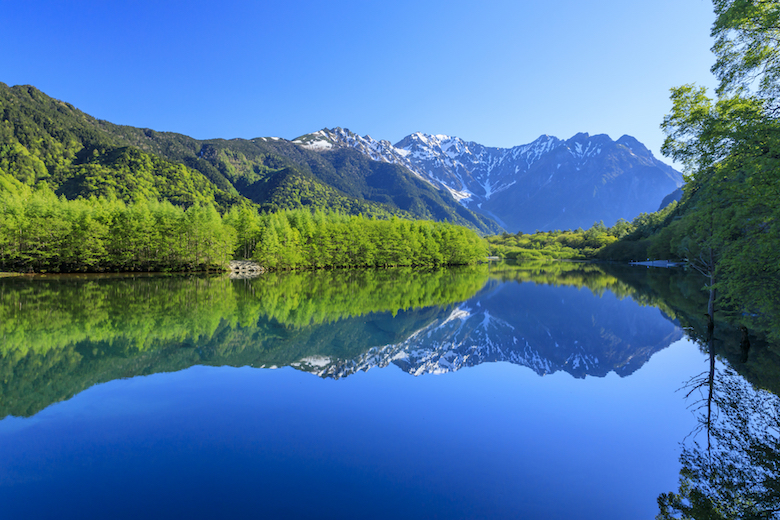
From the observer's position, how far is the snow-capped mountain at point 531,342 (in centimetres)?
1174

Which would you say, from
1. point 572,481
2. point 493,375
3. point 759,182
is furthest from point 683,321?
point 572,481

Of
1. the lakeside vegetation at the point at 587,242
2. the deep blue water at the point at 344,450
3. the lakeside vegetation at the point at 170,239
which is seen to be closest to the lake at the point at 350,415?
the deep blue water at the point at 344,450

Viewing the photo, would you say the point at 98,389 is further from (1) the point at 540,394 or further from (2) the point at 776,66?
(2) the point at 776,66

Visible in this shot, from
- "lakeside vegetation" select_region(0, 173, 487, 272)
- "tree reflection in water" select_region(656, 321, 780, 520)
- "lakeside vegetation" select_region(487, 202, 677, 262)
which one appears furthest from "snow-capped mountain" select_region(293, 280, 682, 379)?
"lakeside vegetation" select_region(487, 202, 677, 262)

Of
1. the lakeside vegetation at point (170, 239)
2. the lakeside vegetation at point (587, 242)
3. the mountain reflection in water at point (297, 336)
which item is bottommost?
the mountain reflection in water at point (297, 336)

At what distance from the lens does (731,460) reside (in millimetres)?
6102

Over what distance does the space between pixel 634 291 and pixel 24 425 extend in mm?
36613

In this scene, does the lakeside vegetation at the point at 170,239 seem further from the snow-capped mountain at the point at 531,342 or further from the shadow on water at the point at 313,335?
the snow-capped mountain at the point at 531,342

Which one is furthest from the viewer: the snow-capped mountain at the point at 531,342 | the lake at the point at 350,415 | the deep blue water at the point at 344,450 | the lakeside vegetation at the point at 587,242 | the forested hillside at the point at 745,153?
the lakeside vegetation at the point at 587,242

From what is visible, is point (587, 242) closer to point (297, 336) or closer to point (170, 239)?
point (170, 239)

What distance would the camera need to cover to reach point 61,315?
17969 millimetres

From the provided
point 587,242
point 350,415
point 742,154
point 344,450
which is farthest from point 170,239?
point 587,242

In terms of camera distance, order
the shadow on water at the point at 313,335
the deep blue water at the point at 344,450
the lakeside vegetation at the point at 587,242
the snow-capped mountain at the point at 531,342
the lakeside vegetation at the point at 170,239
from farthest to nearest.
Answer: the lakeside vegetation at the point at 587,242 → the lakeside vegetation at the point at 170,239 → the snow-capped mountain at the point at 531,342 → the shadow on water at the point at 313,335 → the deep blue water at the point at 344,450

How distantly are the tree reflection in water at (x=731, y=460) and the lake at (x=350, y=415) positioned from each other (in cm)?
16
